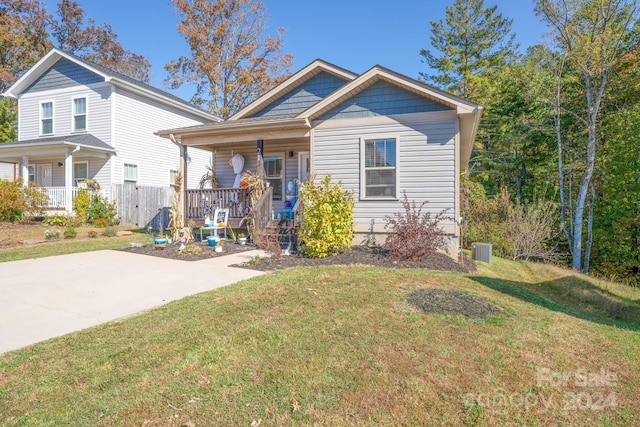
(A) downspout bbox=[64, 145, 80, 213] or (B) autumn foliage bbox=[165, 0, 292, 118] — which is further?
(B) autumn foliage bbox=[165, 0, 292, 118]

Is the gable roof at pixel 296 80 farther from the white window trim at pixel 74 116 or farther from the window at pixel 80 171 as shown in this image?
the window at pixel 80 171

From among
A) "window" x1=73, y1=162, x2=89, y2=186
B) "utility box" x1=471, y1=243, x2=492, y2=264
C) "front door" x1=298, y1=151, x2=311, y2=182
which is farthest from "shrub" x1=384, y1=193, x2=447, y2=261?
"window" x1=73, y1=162, x2=89, y2=186

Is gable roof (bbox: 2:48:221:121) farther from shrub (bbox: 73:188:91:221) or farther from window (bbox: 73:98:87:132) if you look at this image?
shrub (bbox: 73:188:91:221)

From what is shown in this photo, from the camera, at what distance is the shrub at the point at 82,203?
48.4ft

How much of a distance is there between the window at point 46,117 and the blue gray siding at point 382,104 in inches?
642

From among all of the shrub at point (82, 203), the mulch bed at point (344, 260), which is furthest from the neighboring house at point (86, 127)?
the mulch bed at point (344, 260)

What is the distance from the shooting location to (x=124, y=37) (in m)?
30.7

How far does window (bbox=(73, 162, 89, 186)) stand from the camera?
663 inches

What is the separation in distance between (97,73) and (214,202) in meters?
11.0

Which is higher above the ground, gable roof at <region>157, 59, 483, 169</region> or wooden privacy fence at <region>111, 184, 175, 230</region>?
gable roof at <region>157, 59, 483, 169</region>

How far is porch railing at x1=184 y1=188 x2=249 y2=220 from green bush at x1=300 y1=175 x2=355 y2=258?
3.22m

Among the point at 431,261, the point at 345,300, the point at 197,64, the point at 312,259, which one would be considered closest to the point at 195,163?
the point at 197,64

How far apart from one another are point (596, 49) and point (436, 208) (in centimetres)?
1028

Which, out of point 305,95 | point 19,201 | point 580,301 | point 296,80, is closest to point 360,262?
point 580,301
